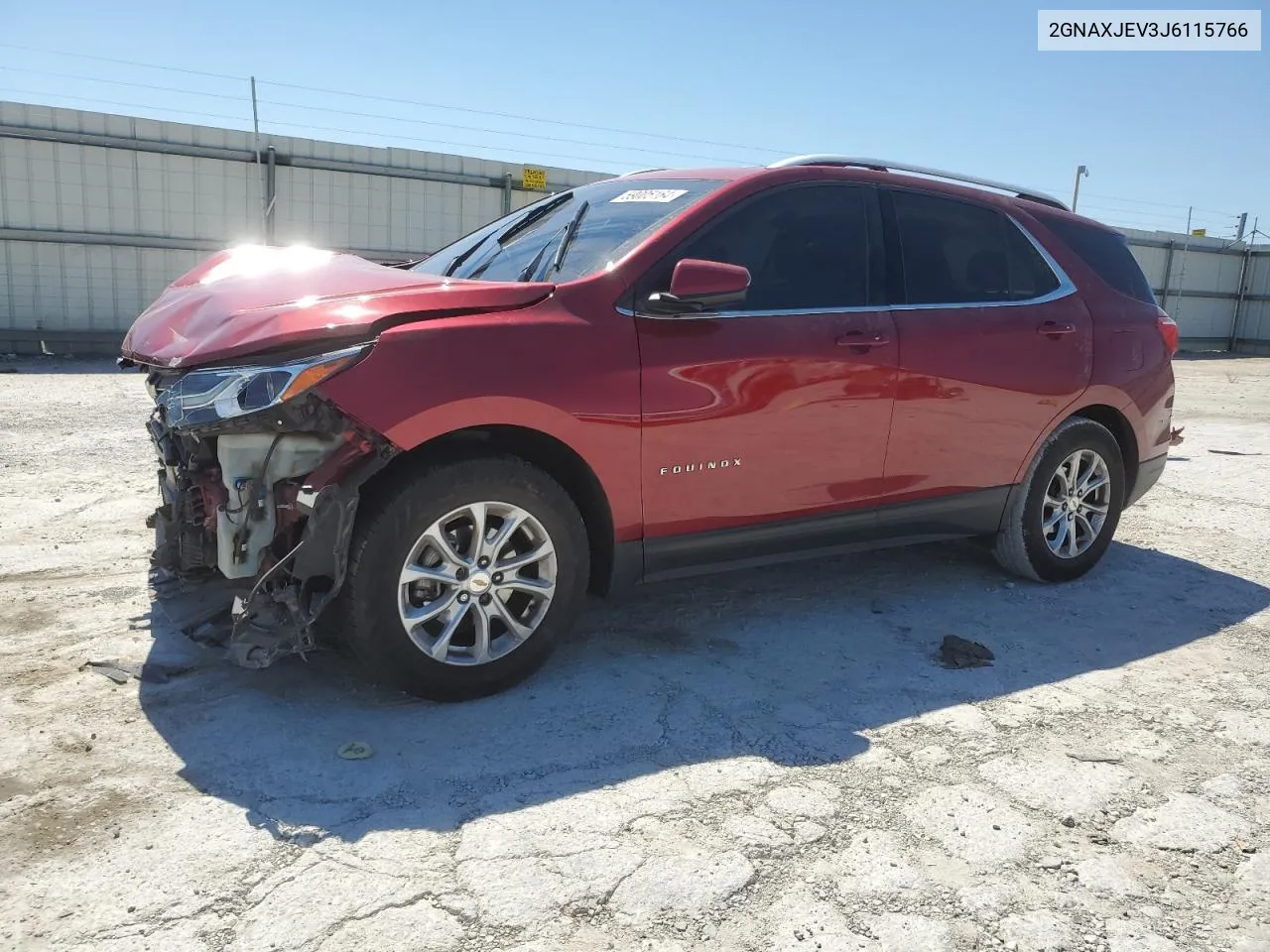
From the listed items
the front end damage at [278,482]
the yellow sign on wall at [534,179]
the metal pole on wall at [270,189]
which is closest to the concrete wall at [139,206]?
the metal pole on wall at [270,189]

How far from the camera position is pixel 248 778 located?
2.72 m

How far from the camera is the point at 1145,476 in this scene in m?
5.14

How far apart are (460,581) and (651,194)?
5.96ft

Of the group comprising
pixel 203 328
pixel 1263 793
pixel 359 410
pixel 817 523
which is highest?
pixel 203 328

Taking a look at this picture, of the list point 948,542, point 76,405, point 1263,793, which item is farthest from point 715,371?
point 76,405

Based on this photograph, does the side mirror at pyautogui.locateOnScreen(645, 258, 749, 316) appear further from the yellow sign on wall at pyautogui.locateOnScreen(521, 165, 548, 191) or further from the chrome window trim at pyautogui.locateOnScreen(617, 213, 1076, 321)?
the yellow sign on wall at pyautogui.locateOnScreen(521, 165, 548, 191)

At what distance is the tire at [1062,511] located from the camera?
4.70 metres

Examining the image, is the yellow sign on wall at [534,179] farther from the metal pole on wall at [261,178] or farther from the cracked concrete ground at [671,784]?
the cracked concrete ground at [671,784]

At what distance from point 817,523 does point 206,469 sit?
7.57 ft

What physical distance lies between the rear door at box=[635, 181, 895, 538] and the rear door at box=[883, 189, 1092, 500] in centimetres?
15

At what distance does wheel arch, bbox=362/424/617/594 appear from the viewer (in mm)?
3107

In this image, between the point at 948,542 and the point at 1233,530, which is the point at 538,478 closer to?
the point at 948,542

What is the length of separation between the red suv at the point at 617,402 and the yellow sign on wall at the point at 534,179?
12.7m

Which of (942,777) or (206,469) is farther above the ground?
(206,469)
